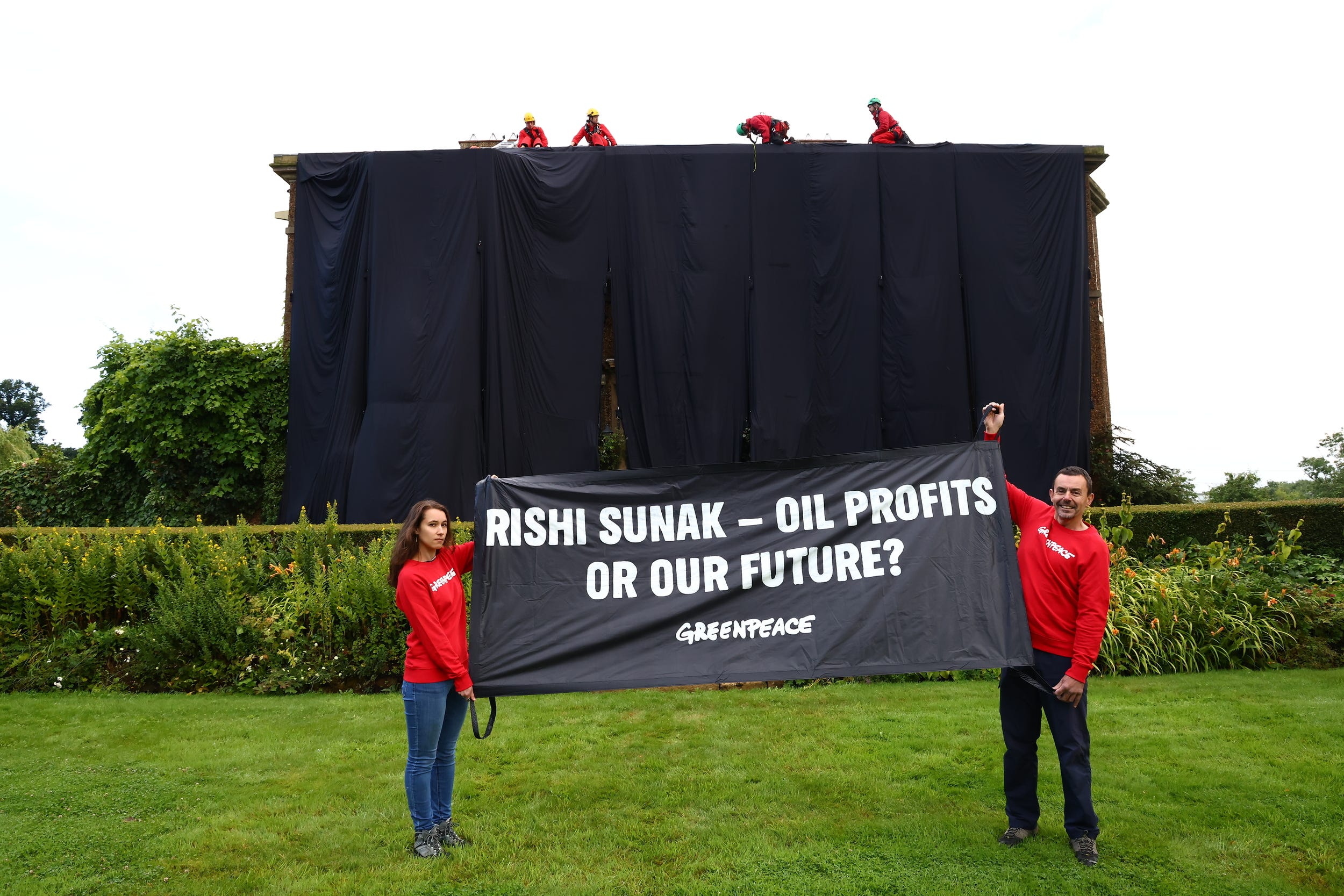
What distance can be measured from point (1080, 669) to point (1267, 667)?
611 centimetres

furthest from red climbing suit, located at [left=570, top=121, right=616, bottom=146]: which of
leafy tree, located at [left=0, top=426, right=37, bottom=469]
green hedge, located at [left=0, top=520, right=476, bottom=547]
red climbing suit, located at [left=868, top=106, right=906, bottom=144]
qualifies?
leafy tree, located at [left=0, top=426, right=37, bottom=469]

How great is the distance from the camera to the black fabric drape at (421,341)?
15711 mm

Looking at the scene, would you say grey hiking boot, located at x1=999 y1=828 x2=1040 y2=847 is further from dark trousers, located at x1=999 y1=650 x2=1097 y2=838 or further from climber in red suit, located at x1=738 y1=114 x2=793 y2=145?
climber in red suit, located at x1=738 y1=114 x2=793 y2=145

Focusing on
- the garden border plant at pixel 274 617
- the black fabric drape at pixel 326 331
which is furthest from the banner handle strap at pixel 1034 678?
the black fabric drape at pixel 326 331

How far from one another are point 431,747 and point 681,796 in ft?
5.64

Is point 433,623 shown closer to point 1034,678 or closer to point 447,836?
point 447,836

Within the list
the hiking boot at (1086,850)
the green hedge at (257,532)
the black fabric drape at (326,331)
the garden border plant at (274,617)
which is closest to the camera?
the hiking boot at (1086,850)

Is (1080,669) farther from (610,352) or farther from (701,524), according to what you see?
(610,352)

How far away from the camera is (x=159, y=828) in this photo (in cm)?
486

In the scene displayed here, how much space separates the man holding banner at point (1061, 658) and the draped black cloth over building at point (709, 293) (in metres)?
12.2

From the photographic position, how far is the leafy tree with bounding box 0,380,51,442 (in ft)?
221

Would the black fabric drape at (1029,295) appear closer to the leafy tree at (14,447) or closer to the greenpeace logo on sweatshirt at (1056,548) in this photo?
the greenpeace logo on sweatshirt at (1056,548)

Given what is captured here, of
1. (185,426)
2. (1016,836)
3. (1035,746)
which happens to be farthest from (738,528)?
(185,426)

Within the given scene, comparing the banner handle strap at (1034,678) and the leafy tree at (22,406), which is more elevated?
the leafy tree at (22,406)
